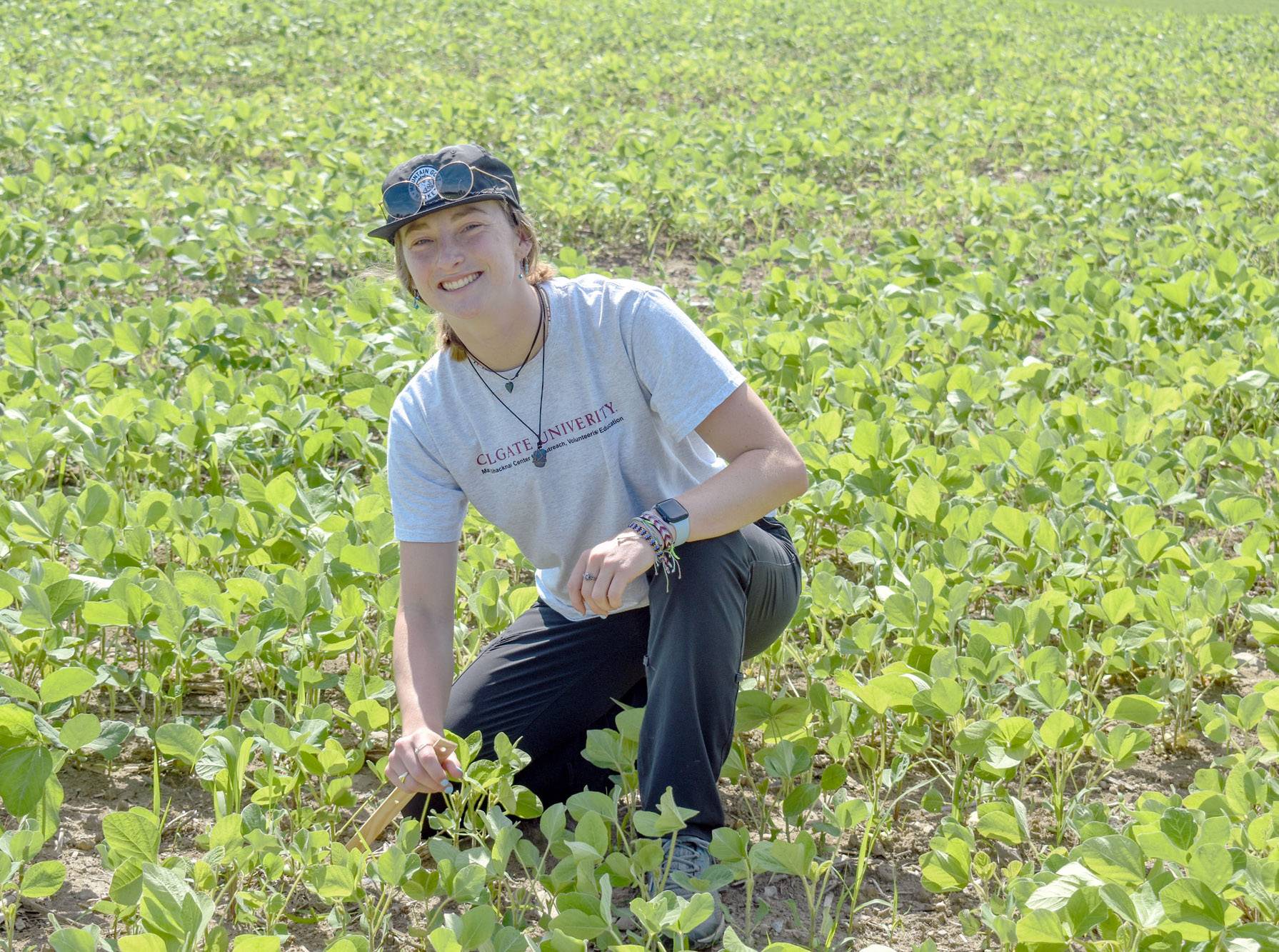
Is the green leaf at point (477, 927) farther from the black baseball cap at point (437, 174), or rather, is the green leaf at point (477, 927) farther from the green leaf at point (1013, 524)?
the green leaf at point (1013, 524)

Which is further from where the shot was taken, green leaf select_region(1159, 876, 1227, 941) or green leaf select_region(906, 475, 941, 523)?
green leaf select_region(906, 475, 941, 523)

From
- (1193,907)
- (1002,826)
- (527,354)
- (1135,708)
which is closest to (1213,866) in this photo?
(1193,907)

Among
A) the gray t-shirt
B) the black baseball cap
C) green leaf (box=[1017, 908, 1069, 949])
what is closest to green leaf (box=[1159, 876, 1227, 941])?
green leaf (box=[1017, 908, 1069, 949])

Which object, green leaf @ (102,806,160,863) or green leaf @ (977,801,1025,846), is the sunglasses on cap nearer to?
green leaf @ (102,806,160,863)

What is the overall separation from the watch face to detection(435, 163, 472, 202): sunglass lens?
620 millimetres

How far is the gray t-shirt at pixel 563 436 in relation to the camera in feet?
7.53

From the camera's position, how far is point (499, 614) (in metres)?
2.69

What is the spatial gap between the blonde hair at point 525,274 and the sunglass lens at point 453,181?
15 cm

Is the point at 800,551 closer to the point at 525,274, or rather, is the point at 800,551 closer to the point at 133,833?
the point at 525,274

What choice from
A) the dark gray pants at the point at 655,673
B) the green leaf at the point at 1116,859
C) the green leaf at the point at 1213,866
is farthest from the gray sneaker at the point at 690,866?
the green leaf at the point at 1213,866

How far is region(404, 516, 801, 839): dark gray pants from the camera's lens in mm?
2064

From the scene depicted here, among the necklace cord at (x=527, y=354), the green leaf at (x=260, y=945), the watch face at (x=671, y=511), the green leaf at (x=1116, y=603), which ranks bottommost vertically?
the green leaf at (x=1116, y=603)

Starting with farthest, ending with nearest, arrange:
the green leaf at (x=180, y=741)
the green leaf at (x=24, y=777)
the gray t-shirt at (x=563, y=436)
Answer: the gray t-shirt at (x=563, y=436)
the green leaf at (x=180, y=741)
the green leaf at (x=24, y=777)

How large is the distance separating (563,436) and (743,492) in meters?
0.36
